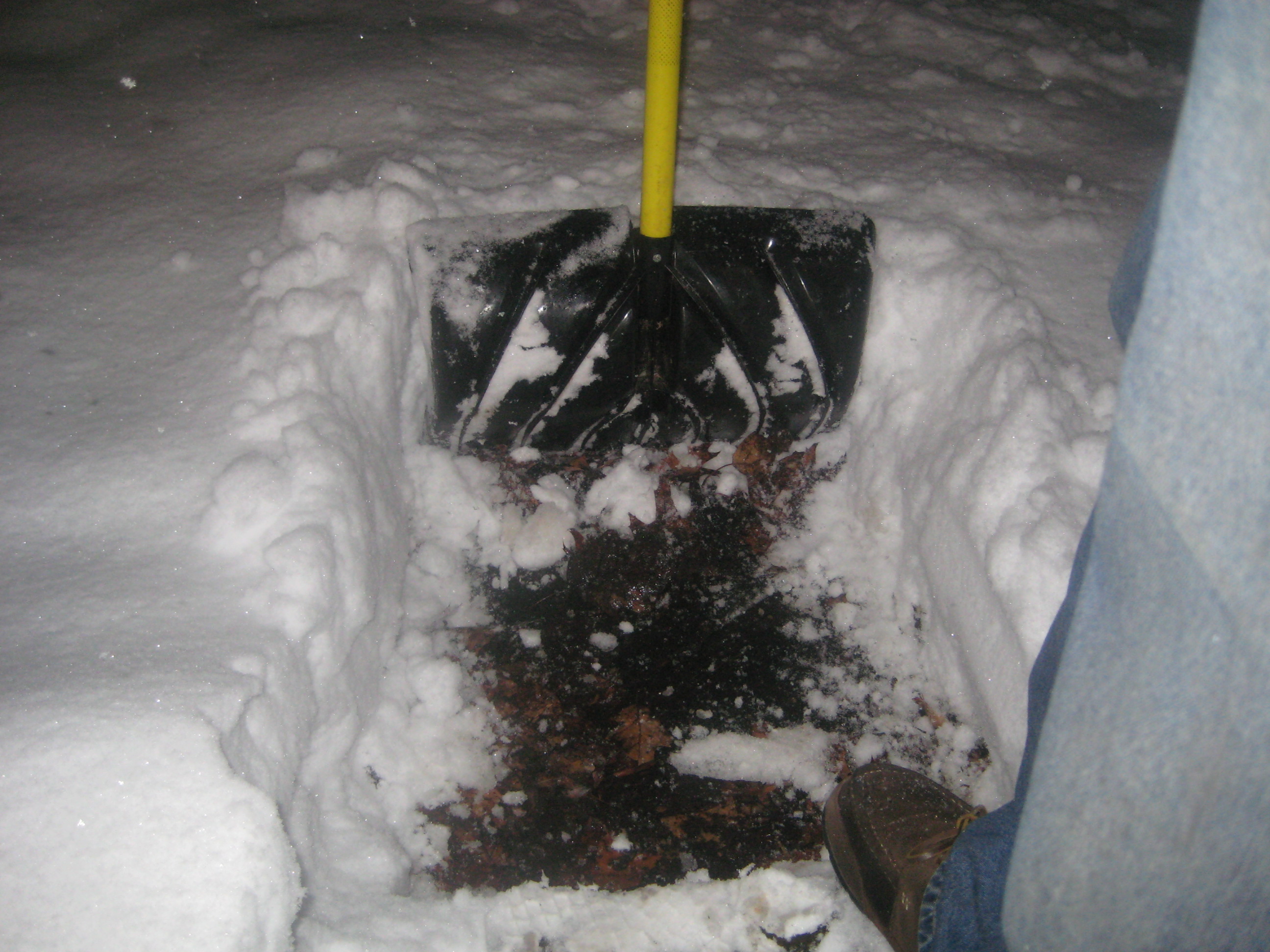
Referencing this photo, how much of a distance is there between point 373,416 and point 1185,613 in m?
1.48

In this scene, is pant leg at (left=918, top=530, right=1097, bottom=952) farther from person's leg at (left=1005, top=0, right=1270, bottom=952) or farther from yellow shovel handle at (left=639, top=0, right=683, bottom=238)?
yellow shovel handle at (left=639, top=0, right=683, bottom=238)

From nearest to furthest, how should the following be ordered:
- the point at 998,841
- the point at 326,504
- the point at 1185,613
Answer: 1. the point at 1185,613
2. the point at 998,841
3. the point at 326,504

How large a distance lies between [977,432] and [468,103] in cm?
160

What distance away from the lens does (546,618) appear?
1794 millimetres

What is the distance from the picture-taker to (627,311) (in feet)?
5.57

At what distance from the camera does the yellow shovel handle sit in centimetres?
135

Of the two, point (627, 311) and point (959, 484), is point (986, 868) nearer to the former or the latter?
point (959, 484)

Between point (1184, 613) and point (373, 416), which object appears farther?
point (373, 416)

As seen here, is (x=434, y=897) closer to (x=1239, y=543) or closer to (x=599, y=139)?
(x=1239, y=543)

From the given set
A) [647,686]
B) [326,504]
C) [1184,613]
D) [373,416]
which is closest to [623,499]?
[647,686]

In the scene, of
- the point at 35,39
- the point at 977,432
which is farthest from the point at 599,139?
the point at 35,39

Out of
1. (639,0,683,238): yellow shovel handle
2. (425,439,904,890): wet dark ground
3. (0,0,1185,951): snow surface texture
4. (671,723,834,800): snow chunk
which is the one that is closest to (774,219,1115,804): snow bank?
(0,0,1185,951): snow surface texture

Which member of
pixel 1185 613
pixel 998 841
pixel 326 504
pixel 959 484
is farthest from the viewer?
pixel 959 484

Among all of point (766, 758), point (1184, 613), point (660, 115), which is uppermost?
point (660, 115)
